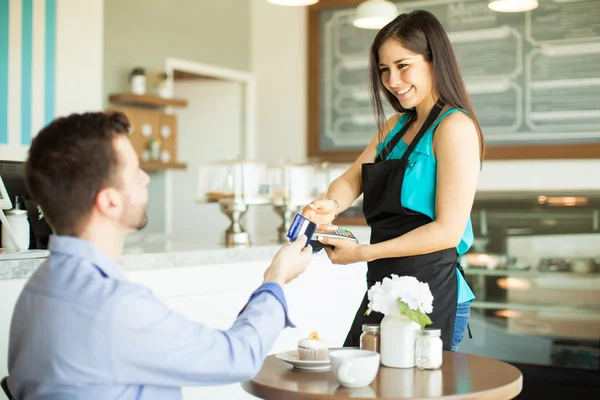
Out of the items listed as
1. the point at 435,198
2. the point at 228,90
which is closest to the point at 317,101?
the point at 228,90

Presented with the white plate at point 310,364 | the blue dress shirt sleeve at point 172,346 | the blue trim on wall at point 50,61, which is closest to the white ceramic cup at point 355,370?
the white plate at point 310,364

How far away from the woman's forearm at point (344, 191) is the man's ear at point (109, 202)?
1.05 m

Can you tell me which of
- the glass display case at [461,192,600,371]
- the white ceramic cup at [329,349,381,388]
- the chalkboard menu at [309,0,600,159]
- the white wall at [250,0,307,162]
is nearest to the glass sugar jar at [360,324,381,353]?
the white ceramic cup at [329,349,381,388]

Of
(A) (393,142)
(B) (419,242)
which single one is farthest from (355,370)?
(A) (393,142)

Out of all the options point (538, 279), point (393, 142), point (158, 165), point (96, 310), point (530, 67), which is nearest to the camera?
point (96, 310)

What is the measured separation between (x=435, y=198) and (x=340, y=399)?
0.67m

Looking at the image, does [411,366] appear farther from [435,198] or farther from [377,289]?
[435,198]

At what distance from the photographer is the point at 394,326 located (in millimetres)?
1786

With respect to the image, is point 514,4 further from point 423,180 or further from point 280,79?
point 280,79

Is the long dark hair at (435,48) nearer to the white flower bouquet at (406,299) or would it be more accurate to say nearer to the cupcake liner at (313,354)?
the white flower bouquet at (406,299)

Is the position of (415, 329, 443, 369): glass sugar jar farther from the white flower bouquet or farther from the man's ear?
the man's ear

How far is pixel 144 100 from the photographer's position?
5672 millimetres

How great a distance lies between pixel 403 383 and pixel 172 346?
1.94ft

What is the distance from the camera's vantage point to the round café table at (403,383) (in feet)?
5.06
